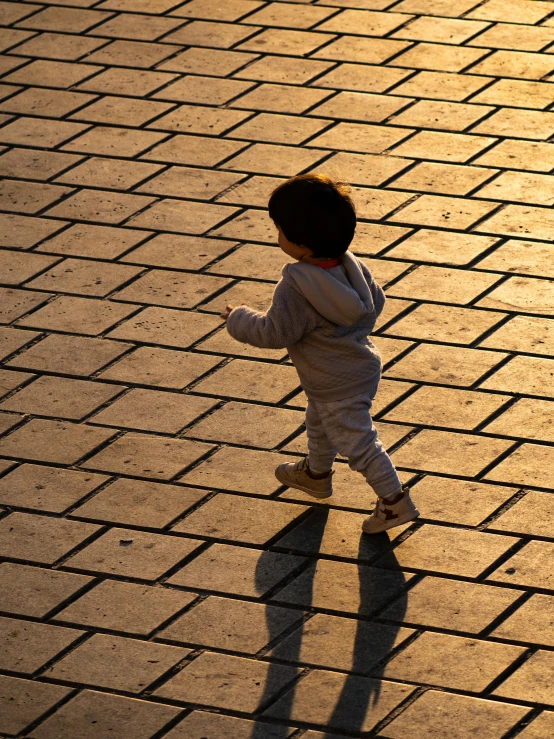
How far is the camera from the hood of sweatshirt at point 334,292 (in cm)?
444

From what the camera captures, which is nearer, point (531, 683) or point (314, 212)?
point (531, 683)

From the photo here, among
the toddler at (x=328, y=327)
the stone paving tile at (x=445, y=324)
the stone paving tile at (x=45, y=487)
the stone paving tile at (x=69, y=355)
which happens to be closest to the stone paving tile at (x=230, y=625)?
the toddler at (x=328, y=327)

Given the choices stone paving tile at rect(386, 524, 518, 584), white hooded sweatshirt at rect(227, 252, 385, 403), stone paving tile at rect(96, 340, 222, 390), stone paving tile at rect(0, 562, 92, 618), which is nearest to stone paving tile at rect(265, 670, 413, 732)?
stone paving tile at rect(386, 524, 518, 584)

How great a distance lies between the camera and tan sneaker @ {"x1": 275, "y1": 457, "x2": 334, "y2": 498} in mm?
4824

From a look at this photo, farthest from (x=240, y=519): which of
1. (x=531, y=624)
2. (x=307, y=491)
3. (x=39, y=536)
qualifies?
(x=531, y=624)

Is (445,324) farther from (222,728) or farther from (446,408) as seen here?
(222,728)

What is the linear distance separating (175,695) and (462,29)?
4913mm

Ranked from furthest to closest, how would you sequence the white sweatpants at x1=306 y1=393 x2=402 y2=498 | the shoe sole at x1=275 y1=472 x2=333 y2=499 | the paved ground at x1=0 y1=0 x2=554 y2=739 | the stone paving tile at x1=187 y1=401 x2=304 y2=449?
1. the stone paving tile at x1=187 y1=401 x2=304 y2=449
2. the shoe sole at x1=275 y1=472 x2=333 y2=499
3. the white sweatpants at x1=306 y1=393 x2=402 y2=498
4. the paved ground at x1=0 y1=0 x2=554 y2=739

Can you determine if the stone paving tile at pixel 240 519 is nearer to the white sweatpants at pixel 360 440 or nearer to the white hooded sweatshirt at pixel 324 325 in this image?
the white sweatpants at pixel 360 440

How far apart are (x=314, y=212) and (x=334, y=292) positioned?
0.82 ft

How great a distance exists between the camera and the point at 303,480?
4.83 metres

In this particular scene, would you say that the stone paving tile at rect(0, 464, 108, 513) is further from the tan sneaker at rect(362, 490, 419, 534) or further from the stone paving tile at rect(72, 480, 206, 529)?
the tan sneaker at rect(362, 490, 419, 534)

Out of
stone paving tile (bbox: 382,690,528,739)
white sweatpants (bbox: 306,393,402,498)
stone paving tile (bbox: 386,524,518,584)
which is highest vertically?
white sweatpants (bbox: 306,393,402,498)

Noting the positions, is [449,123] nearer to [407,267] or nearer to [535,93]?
[535,93]
